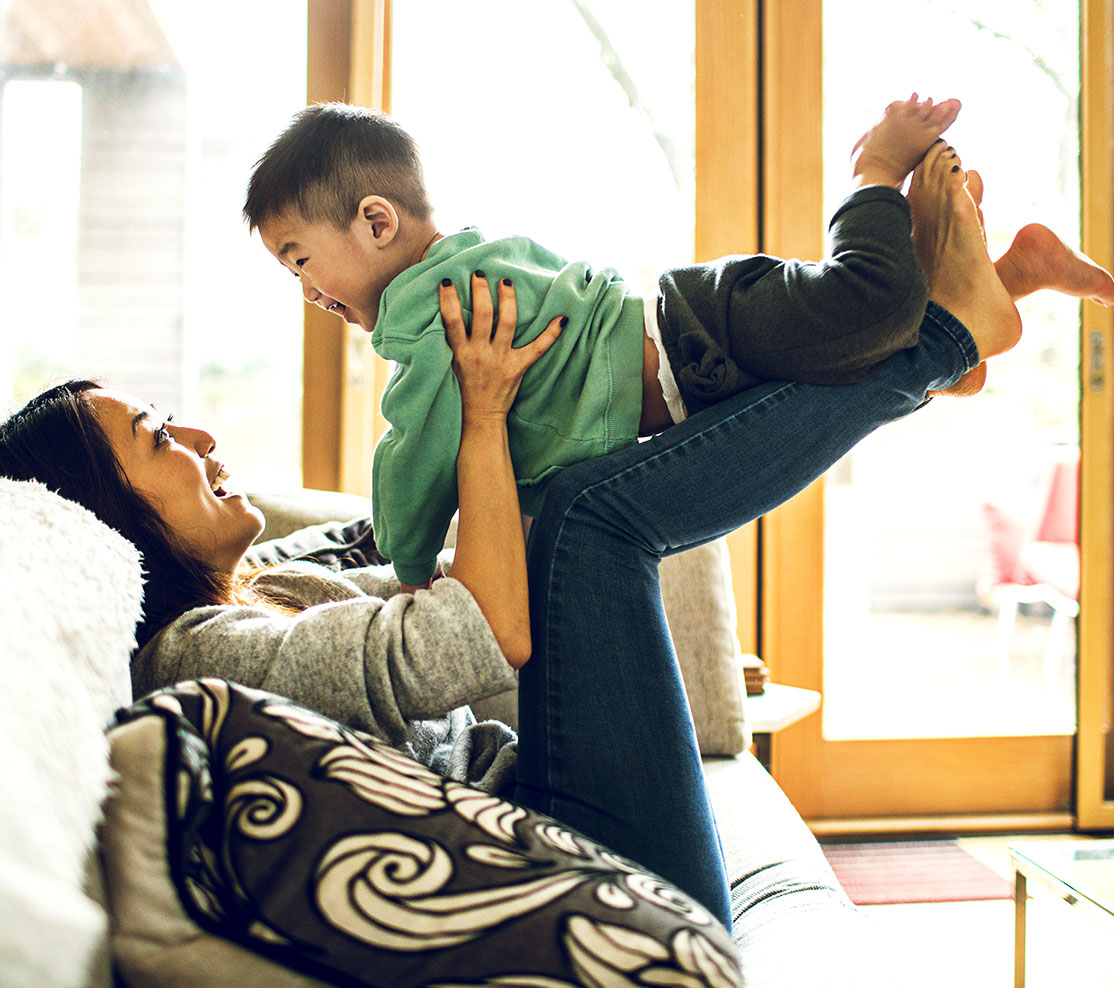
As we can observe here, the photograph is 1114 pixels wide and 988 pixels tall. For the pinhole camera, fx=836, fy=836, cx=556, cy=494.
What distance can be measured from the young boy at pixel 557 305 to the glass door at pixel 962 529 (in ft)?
4.47

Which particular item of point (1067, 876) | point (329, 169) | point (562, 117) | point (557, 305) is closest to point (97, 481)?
point (329, 169)

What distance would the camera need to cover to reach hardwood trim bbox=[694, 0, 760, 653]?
2.27m

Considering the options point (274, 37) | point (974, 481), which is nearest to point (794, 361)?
point (974, 481)

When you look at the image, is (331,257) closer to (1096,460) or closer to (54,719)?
(54,719)

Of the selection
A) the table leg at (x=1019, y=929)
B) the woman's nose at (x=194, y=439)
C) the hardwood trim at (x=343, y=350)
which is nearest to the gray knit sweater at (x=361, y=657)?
the woman's nose at (x=194, y=439)

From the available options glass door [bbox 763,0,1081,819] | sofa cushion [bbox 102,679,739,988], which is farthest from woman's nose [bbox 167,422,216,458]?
glass door [bbox 763,0,1081,819]

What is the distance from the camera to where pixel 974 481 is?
2.45m

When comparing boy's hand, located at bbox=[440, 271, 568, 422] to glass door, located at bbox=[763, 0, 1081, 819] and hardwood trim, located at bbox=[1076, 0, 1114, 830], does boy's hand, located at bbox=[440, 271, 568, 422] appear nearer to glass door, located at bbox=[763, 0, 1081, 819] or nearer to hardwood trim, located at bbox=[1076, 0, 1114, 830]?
glass door, located at bbox=[763, 0, 1081, 819]

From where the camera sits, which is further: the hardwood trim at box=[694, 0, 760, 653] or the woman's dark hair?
the hardwood trim at box=[694, 0, 760, 653]

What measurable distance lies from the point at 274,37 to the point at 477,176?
2.09ft

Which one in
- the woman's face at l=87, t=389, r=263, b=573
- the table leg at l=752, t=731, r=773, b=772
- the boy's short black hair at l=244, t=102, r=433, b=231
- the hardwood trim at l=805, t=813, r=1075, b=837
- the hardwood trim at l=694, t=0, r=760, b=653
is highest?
the hardwood trim at l=694, t=0, r=760, b=653

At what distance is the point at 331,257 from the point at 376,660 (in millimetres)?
578

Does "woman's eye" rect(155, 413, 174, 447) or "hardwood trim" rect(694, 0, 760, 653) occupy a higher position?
"hardwood trim" rect(694, 0, 760, 653)

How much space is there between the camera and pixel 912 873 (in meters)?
2.11
